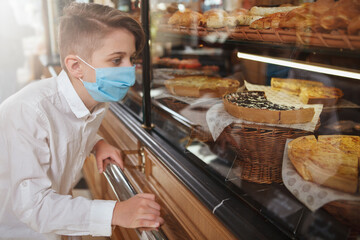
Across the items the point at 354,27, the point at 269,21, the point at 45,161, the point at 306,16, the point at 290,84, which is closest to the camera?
the point at 354,27

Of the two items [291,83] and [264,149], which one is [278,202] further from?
[291,83]

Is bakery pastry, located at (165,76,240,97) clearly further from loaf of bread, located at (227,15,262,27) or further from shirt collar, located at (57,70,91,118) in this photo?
shirt collar, located at (57,70,91,118)

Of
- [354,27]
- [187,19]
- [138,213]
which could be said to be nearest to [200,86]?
[187,19]

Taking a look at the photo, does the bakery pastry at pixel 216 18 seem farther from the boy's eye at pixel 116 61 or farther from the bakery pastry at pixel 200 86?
the boy's eye at pixel 116 61

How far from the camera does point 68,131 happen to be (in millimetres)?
1349

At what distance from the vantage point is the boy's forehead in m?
1.25

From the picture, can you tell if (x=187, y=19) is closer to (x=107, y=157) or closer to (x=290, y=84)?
(x=290, y=84)

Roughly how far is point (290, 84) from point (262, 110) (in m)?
0.27

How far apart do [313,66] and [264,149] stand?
0.34m

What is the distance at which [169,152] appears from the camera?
4.80 feet

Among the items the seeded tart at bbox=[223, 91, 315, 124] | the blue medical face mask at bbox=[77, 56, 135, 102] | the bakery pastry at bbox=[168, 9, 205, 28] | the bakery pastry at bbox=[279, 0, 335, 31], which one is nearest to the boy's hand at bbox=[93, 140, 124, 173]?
the blue medical face mask at bbox=[77, 56, 135, 102]

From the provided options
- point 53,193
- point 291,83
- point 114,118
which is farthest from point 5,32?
point 291,83

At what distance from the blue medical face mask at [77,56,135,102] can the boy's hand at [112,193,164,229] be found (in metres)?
0.47

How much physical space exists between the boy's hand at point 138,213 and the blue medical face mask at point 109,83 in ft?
1.54
